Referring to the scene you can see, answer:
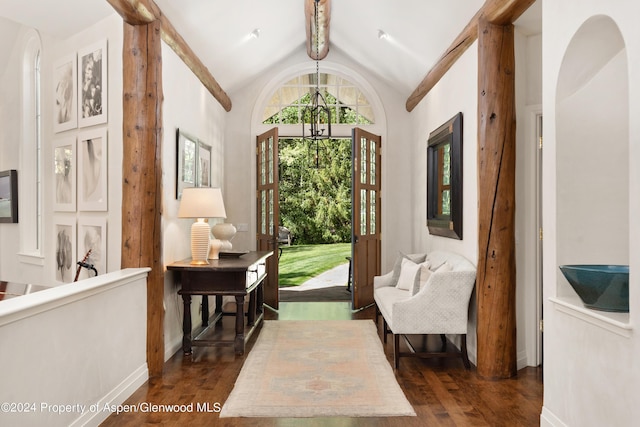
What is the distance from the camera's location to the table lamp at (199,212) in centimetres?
427

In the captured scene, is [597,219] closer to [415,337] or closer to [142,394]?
[415,337]

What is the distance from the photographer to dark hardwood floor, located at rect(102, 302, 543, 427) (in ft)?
9.46

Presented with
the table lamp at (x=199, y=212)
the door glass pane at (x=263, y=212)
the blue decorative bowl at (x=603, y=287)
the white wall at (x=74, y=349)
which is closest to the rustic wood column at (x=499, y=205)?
the blue decorative bowl at (x=603, y=287)

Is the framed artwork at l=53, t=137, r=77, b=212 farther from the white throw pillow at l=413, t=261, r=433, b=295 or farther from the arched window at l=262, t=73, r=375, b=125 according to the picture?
the arched window at l=262, t=73, r=375, b=125

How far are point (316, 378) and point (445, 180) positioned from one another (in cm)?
252

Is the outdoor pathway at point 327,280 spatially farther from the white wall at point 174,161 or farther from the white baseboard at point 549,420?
the white baseboard at point 549,420

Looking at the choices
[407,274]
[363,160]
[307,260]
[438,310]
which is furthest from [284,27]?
[307,260]

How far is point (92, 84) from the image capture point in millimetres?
3902

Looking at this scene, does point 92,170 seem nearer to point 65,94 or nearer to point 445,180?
point 65,94

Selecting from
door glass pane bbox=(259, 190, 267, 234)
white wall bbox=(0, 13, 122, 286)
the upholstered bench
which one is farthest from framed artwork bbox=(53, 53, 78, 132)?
the upholstered bench

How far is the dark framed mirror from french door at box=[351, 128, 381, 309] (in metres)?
0.99

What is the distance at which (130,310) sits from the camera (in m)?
3.37

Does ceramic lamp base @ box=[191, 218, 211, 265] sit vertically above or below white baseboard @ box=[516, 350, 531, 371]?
above

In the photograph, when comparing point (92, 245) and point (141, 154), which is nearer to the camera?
point (141, 154)
